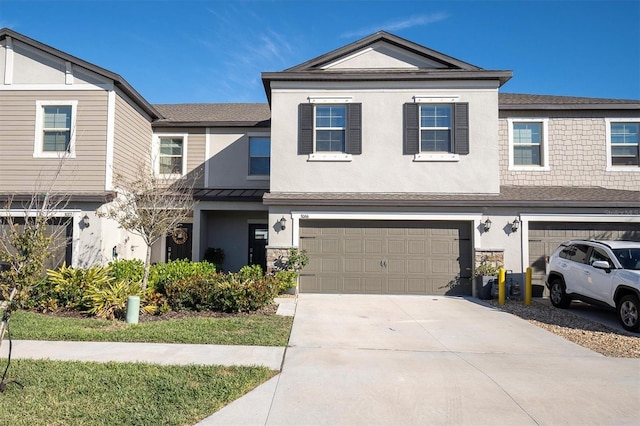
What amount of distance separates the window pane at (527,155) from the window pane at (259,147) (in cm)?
884

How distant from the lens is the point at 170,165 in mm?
15000

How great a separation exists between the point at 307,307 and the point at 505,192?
722 cm

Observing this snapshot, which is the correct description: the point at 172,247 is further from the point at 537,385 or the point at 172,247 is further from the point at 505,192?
the point at 537,385

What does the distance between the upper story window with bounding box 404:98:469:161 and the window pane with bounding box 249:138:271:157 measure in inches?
220

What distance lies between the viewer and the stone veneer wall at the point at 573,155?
43.4 feet

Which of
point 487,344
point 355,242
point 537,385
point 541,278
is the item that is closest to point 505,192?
point 541,278

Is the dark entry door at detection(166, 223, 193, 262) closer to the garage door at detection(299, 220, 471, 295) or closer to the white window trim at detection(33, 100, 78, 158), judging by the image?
the white window trim at detection(33, 100, 78, 158)

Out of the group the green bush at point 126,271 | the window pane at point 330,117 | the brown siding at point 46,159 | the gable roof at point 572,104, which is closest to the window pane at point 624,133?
the gable roof at point 572,104

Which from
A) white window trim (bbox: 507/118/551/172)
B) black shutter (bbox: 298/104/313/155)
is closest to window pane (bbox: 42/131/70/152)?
black shutter (bbox: 298/104/313/155)

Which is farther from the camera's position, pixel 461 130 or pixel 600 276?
pixel 461 130

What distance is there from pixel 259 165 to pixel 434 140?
21.4 feet

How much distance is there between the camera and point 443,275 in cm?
1167

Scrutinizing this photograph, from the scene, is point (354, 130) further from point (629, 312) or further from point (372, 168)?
point (629, 312)

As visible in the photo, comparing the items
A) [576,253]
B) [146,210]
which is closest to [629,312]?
[576,253]
